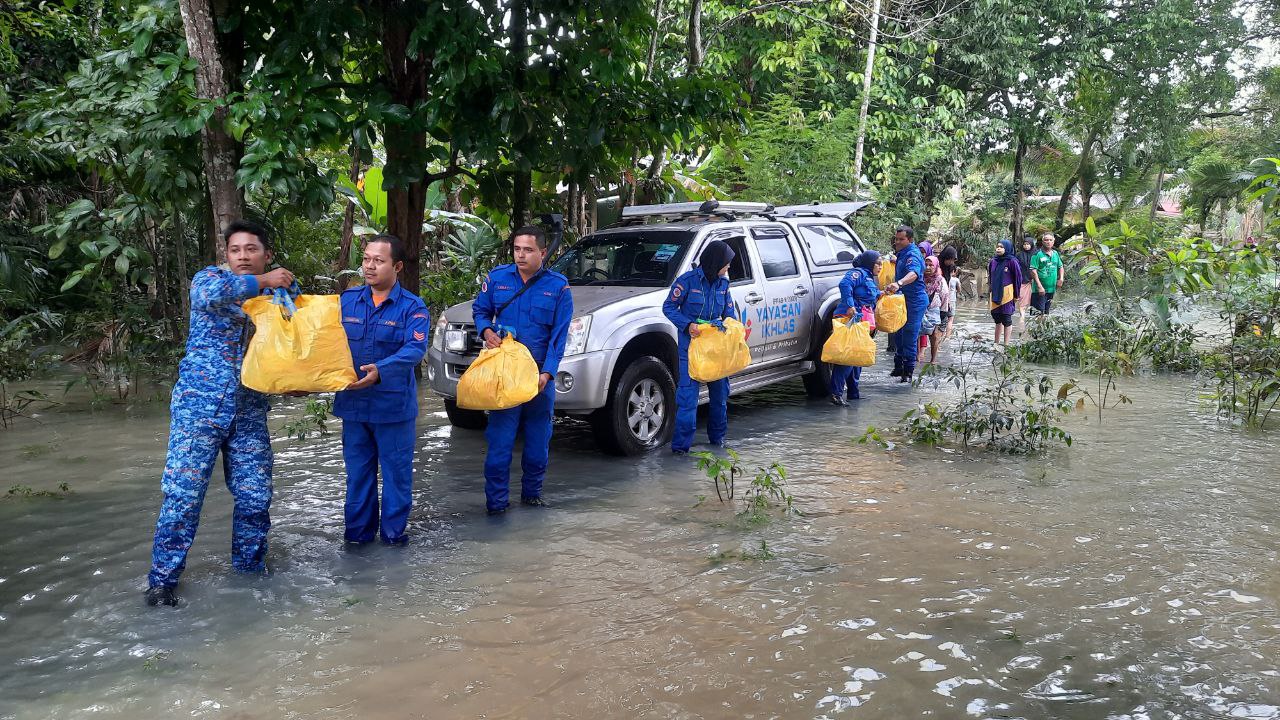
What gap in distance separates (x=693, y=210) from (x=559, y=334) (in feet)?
11.2

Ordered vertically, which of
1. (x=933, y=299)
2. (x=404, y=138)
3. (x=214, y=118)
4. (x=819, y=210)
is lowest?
(x=933, y=299)

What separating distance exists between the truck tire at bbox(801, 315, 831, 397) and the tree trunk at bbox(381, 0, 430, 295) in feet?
13.0

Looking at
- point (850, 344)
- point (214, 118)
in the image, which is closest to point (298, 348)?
point (214, 118)

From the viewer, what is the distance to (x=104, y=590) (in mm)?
4516

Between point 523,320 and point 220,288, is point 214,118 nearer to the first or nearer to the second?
point 220,288

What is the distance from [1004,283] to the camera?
13094mm

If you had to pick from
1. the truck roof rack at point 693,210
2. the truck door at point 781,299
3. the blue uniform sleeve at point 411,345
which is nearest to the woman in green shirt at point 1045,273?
the truck door at point 781,299

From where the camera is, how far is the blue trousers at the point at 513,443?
18.5ft

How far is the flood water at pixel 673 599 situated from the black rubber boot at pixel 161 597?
0.24 ft

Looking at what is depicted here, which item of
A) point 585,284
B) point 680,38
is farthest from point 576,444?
point 680,38

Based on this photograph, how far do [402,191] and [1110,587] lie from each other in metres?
5.92

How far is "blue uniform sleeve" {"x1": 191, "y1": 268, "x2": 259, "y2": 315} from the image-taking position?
4.15 m

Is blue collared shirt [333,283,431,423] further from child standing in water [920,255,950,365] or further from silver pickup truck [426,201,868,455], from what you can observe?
child standing in water [920,255,950,365]

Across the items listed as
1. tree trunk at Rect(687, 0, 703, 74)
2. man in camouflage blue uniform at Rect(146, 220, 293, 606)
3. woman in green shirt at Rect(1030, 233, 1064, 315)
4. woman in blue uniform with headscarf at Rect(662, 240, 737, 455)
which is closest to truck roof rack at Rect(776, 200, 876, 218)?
tree trunk at Rect(687, 0, 703, 74)
